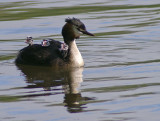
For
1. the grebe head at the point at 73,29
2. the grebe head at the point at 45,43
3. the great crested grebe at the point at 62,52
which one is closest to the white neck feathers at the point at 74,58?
the great crested grebe at the point at 62,52

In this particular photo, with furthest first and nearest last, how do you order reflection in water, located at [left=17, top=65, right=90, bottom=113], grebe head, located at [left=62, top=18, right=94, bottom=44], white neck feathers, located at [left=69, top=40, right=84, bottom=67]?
grebe head, located at [left=62, top=18, right=94, bottom=44]
white neck feathers, located at [left=69, top=40, right=84, bottom=67]
reflection in water, located at [left=17, top=65, right=90, bottom=113]

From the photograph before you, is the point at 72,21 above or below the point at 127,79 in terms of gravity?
above

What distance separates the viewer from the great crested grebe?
13.8m

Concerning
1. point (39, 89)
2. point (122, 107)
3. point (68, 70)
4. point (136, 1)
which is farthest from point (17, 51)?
point (136, 1)

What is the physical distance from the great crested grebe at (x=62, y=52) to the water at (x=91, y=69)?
24 cm

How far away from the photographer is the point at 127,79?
11.9 metres

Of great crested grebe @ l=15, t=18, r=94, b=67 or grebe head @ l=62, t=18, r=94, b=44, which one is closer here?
great crested grebe @ l=15, t=18, r=94, b=67

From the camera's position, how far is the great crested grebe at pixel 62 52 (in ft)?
45.4

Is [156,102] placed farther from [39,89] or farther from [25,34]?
[25,34]

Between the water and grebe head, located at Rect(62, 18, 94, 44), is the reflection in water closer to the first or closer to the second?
the water

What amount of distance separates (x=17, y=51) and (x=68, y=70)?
2621mm

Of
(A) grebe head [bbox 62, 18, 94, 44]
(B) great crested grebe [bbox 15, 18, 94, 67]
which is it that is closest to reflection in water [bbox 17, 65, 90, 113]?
(B) great crested grebe [bbox 15, 18, 94, 67]

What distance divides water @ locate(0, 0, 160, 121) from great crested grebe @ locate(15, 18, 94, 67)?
0.80 feet

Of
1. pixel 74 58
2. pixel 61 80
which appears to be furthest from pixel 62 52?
pixel 61 80
